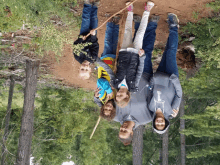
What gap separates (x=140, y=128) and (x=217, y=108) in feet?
10.5

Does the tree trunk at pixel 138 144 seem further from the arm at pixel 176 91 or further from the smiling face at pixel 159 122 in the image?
the smiling face at pixel 159 122

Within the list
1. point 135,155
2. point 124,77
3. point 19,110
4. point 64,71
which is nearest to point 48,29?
point 124,77

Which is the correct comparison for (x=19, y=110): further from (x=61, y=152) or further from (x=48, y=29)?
(x=48, y=29)

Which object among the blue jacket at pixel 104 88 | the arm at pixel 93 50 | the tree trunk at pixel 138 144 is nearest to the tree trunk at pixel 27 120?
the arm at pixel 93 50

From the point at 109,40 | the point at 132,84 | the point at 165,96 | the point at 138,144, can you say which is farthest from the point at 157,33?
the point at 138,144

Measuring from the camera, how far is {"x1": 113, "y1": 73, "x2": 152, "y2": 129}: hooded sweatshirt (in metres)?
3.75

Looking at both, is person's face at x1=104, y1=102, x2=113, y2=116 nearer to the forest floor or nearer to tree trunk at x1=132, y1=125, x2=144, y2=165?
the forest floor

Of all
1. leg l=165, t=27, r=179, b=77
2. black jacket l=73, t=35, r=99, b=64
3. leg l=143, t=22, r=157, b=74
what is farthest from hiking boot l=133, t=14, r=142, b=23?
black jacket l=73, t=35, r=99, b=64

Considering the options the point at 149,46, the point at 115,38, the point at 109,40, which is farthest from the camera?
the point at 115,38

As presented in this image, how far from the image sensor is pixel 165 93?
3.73 metres

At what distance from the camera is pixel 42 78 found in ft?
24.6

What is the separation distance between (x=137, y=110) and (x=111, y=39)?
181 centimetres

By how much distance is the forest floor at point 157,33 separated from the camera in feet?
16.5

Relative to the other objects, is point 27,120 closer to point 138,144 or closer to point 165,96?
point 138,144
